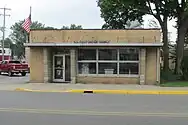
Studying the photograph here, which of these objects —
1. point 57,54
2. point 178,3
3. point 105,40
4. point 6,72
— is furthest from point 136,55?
point 6,72

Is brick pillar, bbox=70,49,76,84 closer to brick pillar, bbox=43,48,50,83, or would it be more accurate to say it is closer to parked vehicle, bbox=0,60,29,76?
brick pillar, bbox=43,48,50,83

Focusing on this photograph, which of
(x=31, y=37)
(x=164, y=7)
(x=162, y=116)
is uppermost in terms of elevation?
(x=164, y=7)

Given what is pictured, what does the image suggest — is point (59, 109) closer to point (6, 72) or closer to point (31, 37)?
point (31, 37)

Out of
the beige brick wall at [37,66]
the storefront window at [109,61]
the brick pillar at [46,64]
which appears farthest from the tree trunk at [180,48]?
the beige brick wall at [37,66]

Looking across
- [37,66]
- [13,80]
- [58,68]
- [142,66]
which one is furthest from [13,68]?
[142,66]

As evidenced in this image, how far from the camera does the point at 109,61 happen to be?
28656 millimetres

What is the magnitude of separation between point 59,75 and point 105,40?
4714 millimetres

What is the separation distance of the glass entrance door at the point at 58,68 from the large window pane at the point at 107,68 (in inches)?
124

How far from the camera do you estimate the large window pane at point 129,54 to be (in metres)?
28.5

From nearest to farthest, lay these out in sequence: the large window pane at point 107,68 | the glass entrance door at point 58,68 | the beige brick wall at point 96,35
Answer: the beige brick wall at point 96,35 < the large window pane at point 107,68 < the glass entrance door at point 58,68

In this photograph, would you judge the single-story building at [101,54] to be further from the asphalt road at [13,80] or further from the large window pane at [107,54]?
the asphalt road at [13,80]

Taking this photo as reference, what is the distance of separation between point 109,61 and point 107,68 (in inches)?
21.2

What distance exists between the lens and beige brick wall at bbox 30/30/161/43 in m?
28.0

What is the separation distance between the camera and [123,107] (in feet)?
49.1
